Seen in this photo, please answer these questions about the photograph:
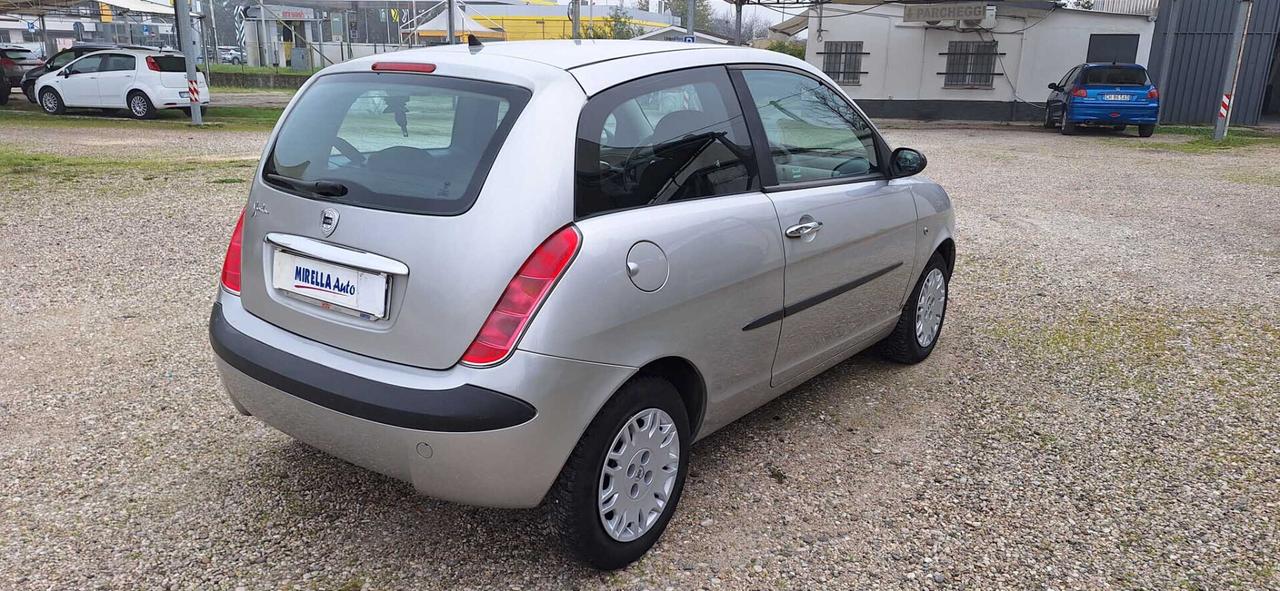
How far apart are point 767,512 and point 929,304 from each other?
77.4 inches

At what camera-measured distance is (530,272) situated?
2.51 meters

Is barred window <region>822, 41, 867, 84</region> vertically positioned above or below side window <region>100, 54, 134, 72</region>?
above

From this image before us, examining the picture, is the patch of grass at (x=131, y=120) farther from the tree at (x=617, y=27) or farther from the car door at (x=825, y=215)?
the tree at (x=617, y=27)

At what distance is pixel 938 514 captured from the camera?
3256 millimetres

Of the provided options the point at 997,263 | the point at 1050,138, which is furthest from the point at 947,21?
the point at 997,263

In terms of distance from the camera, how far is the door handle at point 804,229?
3352 millimetres

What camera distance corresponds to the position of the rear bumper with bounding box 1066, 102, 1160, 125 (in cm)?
1877

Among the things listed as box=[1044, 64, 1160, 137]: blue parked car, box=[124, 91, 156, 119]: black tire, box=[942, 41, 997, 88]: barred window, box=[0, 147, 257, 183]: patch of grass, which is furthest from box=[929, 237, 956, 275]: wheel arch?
box=[942, 41, 997, 88]: barred window

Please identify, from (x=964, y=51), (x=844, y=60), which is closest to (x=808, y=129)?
(x=964, y=51)

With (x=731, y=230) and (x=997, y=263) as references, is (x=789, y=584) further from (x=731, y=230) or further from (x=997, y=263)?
(x=997, y=263)

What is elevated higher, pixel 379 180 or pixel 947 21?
pixel 947 21

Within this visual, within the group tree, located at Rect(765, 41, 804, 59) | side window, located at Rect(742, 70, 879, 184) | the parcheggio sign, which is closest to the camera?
side window, located at Rect(742, 70, 879, 184)

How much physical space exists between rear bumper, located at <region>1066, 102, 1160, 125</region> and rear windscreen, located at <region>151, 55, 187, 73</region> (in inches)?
743

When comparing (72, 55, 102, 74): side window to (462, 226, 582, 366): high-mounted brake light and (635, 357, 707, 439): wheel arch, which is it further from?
(462, 226, 582, 366): high-mounted brake light
